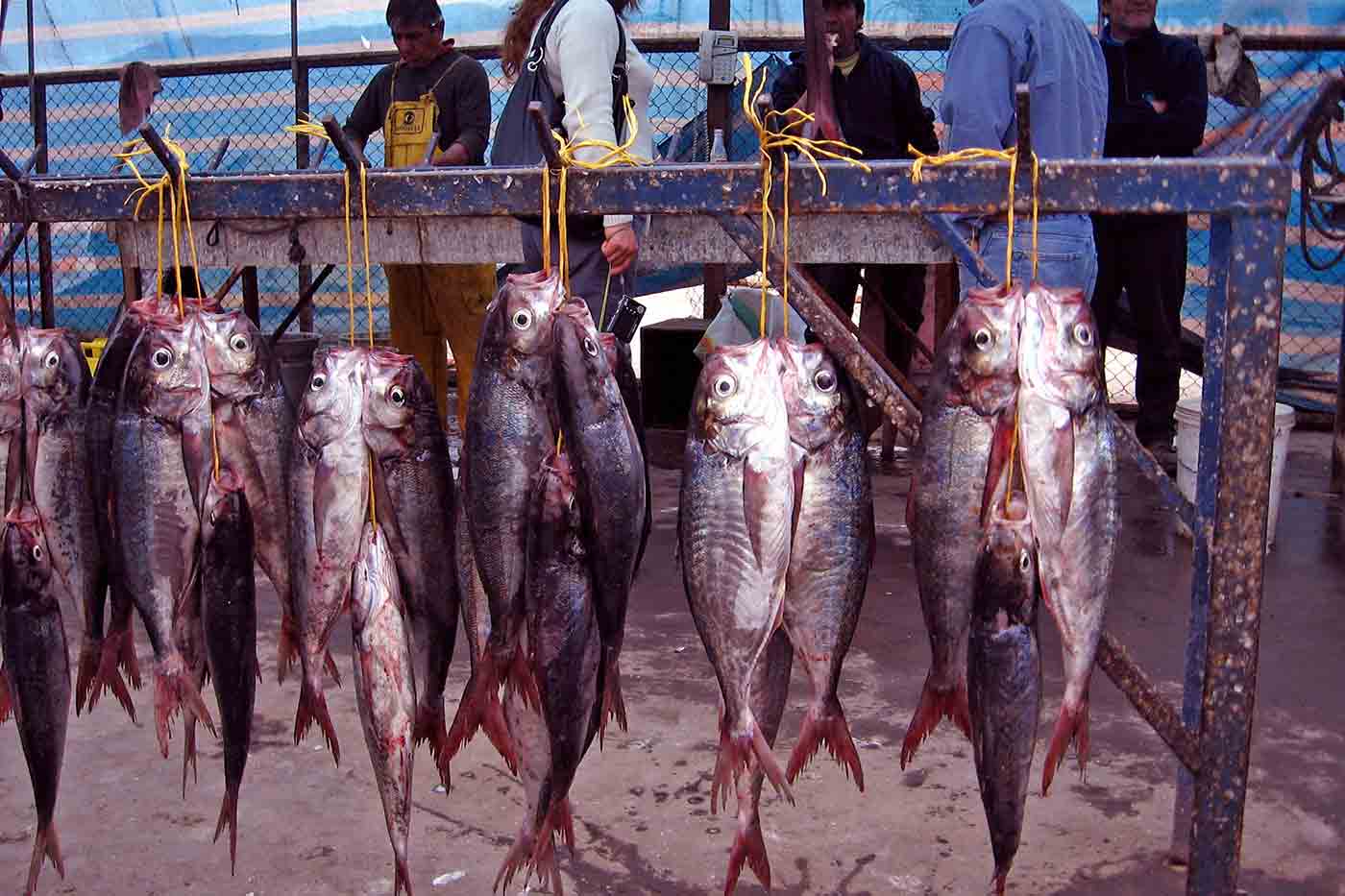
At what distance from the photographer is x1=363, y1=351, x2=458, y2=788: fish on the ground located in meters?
2.33

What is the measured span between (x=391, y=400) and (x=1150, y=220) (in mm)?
4943

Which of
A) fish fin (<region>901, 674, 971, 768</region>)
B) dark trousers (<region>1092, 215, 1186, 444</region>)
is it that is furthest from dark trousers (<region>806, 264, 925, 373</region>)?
fish fin (<region>901, 674, 971, 768</region>)

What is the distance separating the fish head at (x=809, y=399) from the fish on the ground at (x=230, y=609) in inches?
38.5

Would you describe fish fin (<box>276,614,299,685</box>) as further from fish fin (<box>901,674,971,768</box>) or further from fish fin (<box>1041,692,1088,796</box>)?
fish fin (<box>1041,692,1088,796</box>)

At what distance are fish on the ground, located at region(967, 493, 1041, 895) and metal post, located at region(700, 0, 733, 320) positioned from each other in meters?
5.15

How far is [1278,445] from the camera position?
18.1 ft

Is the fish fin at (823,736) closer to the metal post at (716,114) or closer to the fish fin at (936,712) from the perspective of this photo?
the fish fin at (936,712)

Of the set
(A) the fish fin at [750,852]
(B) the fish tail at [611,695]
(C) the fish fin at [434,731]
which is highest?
(B) the fish tail at [611,695]

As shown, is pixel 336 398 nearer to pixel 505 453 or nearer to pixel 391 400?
pixel 391 400

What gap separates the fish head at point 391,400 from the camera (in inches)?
91.4

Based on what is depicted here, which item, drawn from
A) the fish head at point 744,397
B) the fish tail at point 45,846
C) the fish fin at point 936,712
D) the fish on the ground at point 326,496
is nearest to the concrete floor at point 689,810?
the fish tail at point 45,846

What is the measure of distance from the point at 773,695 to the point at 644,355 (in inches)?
207

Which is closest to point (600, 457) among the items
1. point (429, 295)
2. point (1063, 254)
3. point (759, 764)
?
point (759, 764)

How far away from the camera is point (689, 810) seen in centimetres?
358
